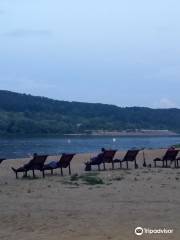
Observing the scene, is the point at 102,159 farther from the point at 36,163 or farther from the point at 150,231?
the point at 150,231

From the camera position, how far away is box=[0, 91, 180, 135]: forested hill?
10656cm

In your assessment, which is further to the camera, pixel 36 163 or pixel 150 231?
pixel 36 163

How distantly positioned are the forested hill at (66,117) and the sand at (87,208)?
90229 millimetres

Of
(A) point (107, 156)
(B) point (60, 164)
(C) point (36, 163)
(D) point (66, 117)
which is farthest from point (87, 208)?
(D) point (66, 117)

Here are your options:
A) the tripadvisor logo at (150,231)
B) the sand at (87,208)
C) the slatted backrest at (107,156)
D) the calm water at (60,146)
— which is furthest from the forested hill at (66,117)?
the tripadvisor logo at (150,231)

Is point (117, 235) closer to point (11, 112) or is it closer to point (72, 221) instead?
point (72, 221)

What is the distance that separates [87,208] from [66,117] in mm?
108761

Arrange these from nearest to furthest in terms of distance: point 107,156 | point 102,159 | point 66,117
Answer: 1. point 102,159
2. point 107,156
3. point 66,117

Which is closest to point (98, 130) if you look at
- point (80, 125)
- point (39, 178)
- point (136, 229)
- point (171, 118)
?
point (80, 125)

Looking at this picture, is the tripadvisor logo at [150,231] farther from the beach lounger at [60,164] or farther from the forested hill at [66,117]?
→ the forested hill at [66,117]

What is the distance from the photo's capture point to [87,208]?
9.49m

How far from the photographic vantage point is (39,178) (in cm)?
1552

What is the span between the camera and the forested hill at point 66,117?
10656cm

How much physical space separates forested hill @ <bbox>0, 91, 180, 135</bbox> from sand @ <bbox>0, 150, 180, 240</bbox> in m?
90.2
